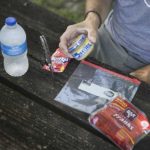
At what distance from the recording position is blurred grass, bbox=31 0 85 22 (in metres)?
2.90

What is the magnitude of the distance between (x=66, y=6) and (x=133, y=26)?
53.5 inches

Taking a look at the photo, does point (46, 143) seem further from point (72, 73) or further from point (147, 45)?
point (147, 45)

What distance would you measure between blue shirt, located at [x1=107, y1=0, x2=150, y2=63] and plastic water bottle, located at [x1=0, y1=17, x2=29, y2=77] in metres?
0.51

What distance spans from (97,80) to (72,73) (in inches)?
4.1

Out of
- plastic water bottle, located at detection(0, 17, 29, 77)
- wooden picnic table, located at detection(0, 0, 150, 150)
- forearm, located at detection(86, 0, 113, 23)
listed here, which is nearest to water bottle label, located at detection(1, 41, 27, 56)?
plastic water bottle, located at detection(0, 17, 29, 77)

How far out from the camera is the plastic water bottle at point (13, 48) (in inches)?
53.6

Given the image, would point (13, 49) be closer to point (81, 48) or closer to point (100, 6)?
point (81, 48)

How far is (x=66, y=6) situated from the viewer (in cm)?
297

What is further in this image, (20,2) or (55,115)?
(20,2)

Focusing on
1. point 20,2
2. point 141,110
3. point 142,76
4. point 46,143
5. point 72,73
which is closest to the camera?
point 46,143

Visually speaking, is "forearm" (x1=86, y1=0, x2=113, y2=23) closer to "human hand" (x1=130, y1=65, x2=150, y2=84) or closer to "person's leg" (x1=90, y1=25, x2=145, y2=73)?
"person's leg" (x1=90, y1=25, x2=145, y2=73)

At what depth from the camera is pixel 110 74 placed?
149 centimetres

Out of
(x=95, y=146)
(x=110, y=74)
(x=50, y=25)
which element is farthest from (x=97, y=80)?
(x=50, y=25)

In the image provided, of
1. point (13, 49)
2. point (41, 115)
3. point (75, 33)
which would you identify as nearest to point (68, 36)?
point (75, 33)
